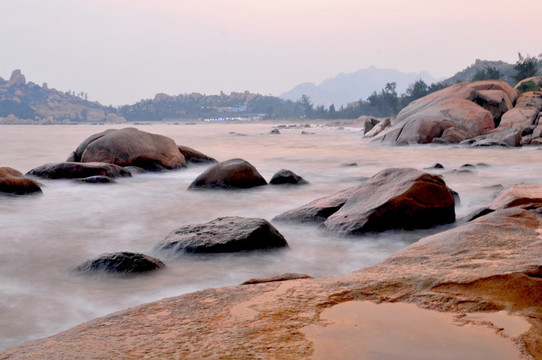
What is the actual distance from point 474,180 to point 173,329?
28.1 feet

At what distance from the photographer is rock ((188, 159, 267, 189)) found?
8219mm

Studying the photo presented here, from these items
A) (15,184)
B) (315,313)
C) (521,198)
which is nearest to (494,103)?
(521,198)

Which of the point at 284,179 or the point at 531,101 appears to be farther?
the point at 531,101

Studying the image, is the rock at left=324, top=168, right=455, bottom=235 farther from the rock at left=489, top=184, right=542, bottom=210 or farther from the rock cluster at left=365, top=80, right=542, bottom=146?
the rock cluster at left=365, top=80, right=542, bottom=146

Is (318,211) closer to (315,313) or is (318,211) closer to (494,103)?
(315,313)

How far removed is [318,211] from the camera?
18.2ft

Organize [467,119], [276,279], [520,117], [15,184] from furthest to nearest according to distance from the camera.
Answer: [520,117]
[467,119]
[15,184]
[276,279]

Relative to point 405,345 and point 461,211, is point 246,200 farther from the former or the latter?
point 405,345

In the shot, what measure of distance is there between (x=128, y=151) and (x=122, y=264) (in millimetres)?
7765

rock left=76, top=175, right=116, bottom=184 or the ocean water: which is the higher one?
rock left=76, top=175, right=116, bottom=184

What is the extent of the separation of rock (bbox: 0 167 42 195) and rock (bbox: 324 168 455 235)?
4.97 meters

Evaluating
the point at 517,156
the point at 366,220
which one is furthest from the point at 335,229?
the point at 517,156

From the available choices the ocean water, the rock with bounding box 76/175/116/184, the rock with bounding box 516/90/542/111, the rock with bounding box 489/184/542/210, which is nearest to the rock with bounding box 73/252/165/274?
the ocean water

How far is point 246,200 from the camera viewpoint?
7328 millimetres
